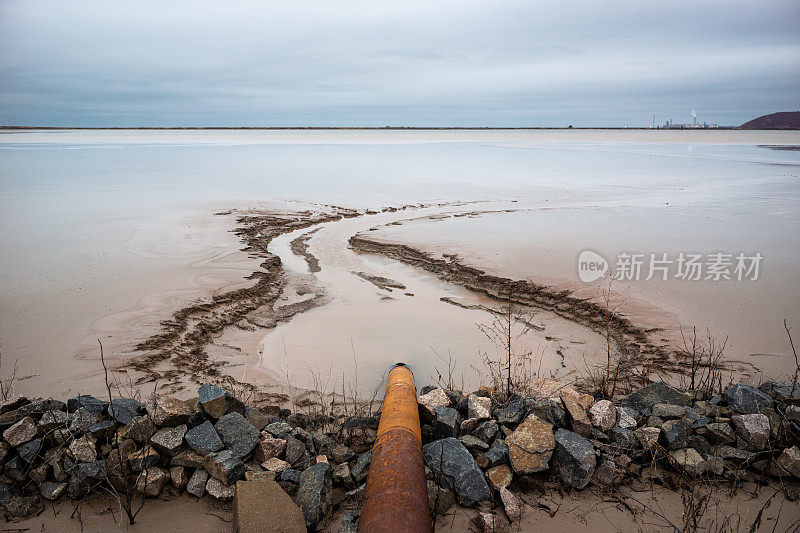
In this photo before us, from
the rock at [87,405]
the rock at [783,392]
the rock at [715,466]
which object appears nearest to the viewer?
the rock at [715,466]

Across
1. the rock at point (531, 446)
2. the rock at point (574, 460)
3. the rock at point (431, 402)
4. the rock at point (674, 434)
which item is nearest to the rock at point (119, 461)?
the rock at point (431, 402)

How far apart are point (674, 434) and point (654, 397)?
645 millimetres

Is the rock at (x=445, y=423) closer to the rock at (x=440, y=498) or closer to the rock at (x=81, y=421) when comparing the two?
the rock at (x=440, y=498)

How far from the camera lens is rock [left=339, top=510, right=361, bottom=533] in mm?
3100

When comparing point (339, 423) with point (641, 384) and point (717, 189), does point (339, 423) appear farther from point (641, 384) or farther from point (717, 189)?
point (717, 189)

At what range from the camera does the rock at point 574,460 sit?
3545mm

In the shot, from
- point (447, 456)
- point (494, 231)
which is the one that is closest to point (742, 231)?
point (494, 231)

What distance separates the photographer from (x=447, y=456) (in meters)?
3.65

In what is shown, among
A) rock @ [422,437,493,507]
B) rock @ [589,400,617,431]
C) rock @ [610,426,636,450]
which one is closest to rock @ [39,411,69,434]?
rock @ [422,437,493,507]

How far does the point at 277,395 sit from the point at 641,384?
12.4 feet

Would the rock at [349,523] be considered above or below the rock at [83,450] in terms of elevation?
below

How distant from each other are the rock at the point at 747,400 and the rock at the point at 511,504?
217cm

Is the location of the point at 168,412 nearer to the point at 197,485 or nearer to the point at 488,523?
the point at 197,485

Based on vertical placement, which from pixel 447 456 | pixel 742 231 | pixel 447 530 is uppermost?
pixel 742 231
